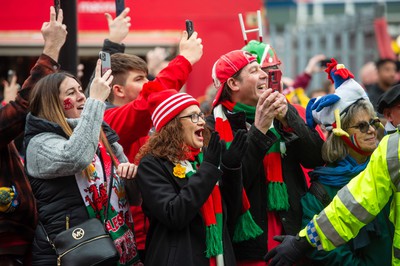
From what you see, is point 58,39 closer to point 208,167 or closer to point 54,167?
point 54,167

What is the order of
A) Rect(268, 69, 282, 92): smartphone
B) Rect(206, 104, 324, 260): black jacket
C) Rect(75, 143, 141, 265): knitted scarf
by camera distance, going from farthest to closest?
Rect(268, 69, 282, 92): smartphone → Rect(206, 104, 324, 260): black jacket → Rect(75, 143, 141, 265): knitted scarf

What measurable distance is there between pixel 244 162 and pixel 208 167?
483mm

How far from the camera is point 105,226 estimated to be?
5.27 meters

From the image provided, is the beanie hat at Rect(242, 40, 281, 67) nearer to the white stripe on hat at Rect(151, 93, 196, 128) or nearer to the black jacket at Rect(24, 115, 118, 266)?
the white stripe on hat at Rect(151, 93, 196, 128)

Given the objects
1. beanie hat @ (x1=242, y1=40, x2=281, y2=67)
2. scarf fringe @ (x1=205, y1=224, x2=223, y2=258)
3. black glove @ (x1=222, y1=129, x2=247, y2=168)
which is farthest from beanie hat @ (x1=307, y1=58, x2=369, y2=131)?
scarf fringe @ (x1=205, y1=224, x2=223, y2=258)

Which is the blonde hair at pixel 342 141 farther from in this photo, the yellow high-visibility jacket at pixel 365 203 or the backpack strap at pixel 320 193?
the yellow high-visibility jacket at pixel 365 203

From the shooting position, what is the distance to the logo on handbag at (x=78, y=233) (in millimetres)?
5037

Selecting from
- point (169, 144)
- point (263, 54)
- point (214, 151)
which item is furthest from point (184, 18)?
point (214, 151)

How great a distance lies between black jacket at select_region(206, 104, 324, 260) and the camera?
5449 mm

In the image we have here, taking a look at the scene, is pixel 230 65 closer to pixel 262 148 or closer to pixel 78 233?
pixel 262 148

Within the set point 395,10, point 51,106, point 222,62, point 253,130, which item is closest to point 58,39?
point 51,106

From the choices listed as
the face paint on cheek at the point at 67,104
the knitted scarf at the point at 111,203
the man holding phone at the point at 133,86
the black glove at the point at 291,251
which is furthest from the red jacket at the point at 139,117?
the black glove at the point at 291,251

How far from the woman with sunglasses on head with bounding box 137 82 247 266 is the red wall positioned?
6873mm

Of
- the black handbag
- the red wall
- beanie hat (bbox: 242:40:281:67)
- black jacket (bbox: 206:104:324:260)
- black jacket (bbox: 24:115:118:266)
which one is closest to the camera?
the black handbag
